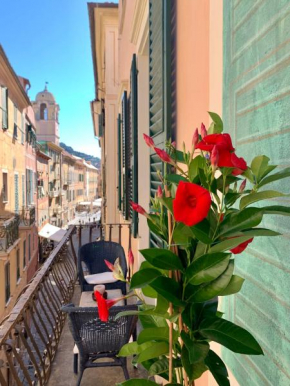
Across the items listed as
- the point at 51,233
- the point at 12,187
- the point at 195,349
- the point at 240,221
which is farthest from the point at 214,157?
the point at 51,233

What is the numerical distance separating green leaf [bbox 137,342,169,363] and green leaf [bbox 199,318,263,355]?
0.42ft

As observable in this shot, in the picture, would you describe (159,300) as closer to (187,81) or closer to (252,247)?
(252,247)

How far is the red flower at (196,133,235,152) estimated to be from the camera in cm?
77

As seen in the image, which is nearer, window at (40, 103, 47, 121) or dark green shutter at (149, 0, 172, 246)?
dark green shutter at (149, 0, 172, 246)

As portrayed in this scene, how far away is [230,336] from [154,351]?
0.22 meters

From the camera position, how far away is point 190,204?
0.69 metres

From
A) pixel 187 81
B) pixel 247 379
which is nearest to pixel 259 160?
pixel 247 379

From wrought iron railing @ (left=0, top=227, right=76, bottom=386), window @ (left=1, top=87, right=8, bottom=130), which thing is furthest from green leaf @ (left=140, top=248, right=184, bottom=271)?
window @ (left=1, top=87, right=8, bottom=130)

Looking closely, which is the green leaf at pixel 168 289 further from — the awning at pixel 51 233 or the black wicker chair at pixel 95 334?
the awning at pixel 51 233

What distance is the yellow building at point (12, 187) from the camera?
14.2m

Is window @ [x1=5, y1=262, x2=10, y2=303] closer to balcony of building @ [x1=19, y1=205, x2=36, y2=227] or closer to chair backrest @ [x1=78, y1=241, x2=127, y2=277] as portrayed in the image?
balcony of building @ [x1=19, y1=205, x2=36, y2=227]

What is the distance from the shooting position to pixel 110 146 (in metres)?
10.5

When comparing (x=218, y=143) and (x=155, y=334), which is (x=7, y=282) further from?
(x=218, y=143)

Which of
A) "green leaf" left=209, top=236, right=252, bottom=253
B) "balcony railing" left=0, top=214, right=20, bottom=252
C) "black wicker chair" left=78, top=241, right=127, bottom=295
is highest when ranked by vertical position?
"green leaf" left=209, top=236, right=252, bottom=253
